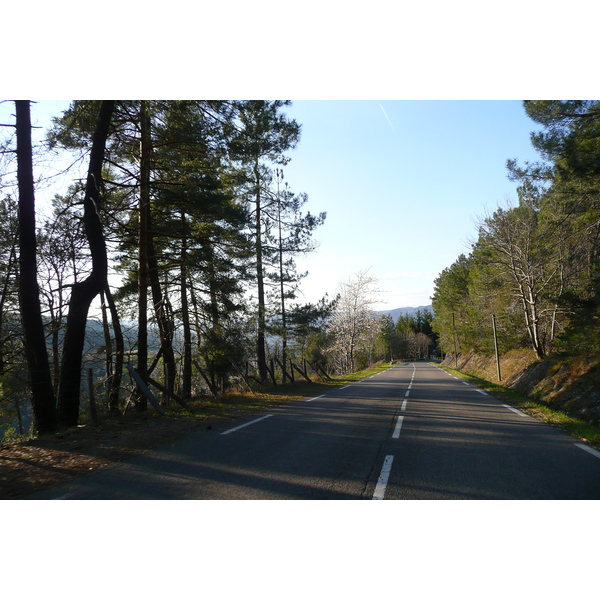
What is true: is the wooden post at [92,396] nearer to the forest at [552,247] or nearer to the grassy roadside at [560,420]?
the grassy roadside at [560,420]

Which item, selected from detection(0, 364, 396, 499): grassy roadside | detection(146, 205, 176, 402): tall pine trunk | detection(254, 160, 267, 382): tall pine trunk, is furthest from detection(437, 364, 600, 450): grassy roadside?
detection(254, 160, 267, 382): tall pine trunk

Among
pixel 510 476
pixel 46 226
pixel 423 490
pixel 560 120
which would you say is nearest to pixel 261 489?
pixel 423 490

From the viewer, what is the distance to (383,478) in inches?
195

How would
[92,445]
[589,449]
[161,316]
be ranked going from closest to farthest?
[589,449] → [92,445] → [161,316]

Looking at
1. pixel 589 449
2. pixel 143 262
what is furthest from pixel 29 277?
pixel 589 449

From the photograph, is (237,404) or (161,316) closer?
(237,404)

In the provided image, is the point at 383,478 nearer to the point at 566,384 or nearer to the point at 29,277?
the point at 29,277

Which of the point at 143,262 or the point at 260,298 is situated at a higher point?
the point at 143,262

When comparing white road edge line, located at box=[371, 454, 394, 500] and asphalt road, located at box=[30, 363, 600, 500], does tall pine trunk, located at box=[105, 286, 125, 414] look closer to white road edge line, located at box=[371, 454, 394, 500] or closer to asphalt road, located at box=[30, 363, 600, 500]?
asphalt road, located at box=[30, 363, 600, 500]

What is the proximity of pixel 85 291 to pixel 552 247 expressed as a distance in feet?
62.5

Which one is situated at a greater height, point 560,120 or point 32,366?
point 560,120

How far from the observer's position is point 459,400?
530 inches

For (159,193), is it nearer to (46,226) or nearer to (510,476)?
(46,226)

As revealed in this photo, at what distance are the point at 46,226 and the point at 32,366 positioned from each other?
26.0ft
